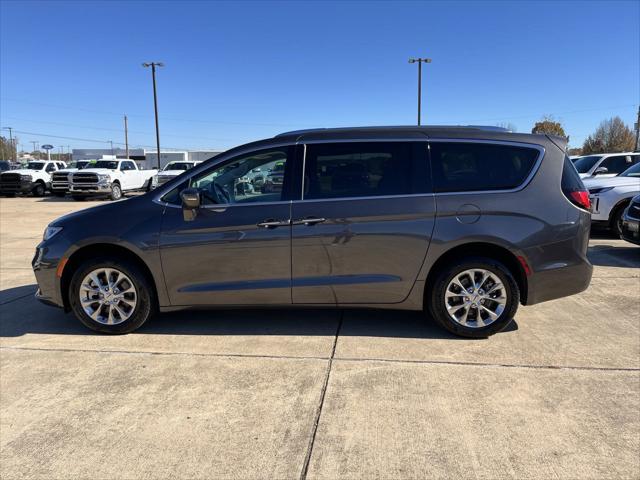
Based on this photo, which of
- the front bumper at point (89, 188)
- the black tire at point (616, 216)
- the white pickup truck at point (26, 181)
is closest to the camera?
the black tire at point (616, 216)

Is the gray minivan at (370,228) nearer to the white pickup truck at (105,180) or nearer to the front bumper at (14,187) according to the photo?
the white pickup truck at (105,180)

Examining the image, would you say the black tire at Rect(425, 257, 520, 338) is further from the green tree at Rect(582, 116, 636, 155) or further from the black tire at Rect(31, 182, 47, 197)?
the green tree at Rect(582, 116, 636, 155)

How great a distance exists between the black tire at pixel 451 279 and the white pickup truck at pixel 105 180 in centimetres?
1915

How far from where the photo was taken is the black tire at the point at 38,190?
86.4ft

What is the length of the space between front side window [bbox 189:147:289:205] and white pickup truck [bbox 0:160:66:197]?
2557 centimetres

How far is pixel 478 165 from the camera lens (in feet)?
13.8

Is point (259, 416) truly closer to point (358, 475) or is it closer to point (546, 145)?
point (358, 475)

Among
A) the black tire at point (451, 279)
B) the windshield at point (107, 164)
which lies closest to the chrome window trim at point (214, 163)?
the black tire at point (451, 279)

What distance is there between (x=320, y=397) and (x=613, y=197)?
27.9 feet

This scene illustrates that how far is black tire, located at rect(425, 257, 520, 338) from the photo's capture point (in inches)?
165

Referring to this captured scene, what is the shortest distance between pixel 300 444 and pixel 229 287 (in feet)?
5.99

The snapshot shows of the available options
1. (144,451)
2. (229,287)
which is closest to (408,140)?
(229,287)

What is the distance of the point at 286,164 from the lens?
14.1ft

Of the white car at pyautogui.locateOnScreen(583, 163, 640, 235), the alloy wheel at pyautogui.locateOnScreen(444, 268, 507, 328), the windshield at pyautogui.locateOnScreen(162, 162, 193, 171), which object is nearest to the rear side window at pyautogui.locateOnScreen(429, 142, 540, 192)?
the alloy wheel at pyautogui.locateOnScreen(444, 268, 507, 328)
